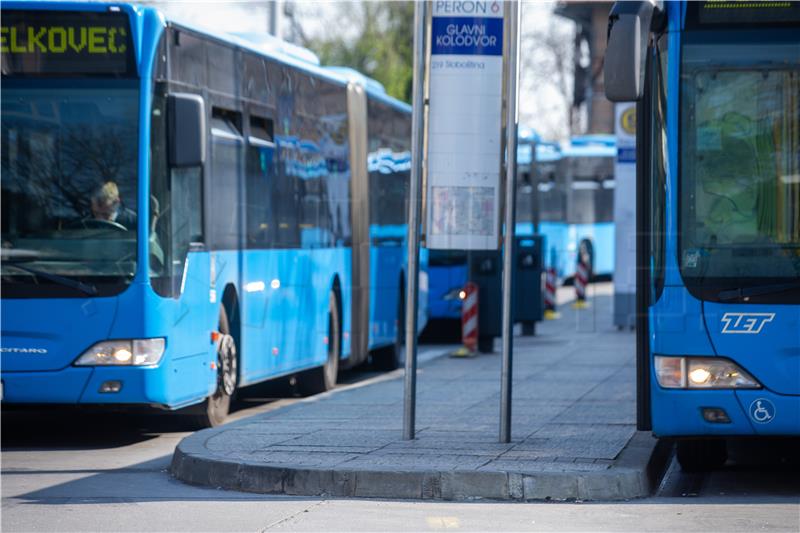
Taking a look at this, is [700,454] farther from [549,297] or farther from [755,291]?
[549,297]

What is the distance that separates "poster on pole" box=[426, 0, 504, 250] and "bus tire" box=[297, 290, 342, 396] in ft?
19.3

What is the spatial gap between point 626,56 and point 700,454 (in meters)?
2.81

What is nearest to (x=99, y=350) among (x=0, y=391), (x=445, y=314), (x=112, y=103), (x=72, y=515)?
(x=0, y=391)

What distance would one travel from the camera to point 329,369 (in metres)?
16.9

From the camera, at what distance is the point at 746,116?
30.8ft

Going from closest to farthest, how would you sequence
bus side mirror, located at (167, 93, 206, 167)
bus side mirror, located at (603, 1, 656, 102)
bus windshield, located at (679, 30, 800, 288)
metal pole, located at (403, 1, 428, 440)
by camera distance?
1. bus side mirror, located at (603, 1, 656, 102)
2. bus windshield, located at (679, 30, 800, 288)
3. metal pole, located at (403, 1, 428, 440)
4. bus side mirror, located at (167, 93, 206, 167)

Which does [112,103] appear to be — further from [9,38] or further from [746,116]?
[746,116]

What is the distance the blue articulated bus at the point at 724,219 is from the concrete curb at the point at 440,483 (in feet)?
1.45

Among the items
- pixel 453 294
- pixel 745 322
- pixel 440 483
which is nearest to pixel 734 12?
pixel 745 322

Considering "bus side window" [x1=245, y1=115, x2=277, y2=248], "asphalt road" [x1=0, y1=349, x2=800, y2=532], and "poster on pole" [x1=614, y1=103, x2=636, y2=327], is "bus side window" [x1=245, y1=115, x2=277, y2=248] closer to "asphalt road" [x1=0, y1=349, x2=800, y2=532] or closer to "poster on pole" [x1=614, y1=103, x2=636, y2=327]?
"asphalt road" [x1=0, y1=349, x2=800, y2=532]

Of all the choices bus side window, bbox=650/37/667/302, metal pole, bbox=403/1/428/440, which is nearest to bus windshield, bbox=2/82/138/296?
metal pole, bbox=403/1/428/440

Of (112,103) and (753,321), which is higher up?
(112,103)

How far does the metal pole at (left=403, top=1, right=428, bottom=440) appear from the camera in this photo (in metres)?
10.7

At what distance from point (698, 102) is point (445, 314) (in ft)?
55.0
